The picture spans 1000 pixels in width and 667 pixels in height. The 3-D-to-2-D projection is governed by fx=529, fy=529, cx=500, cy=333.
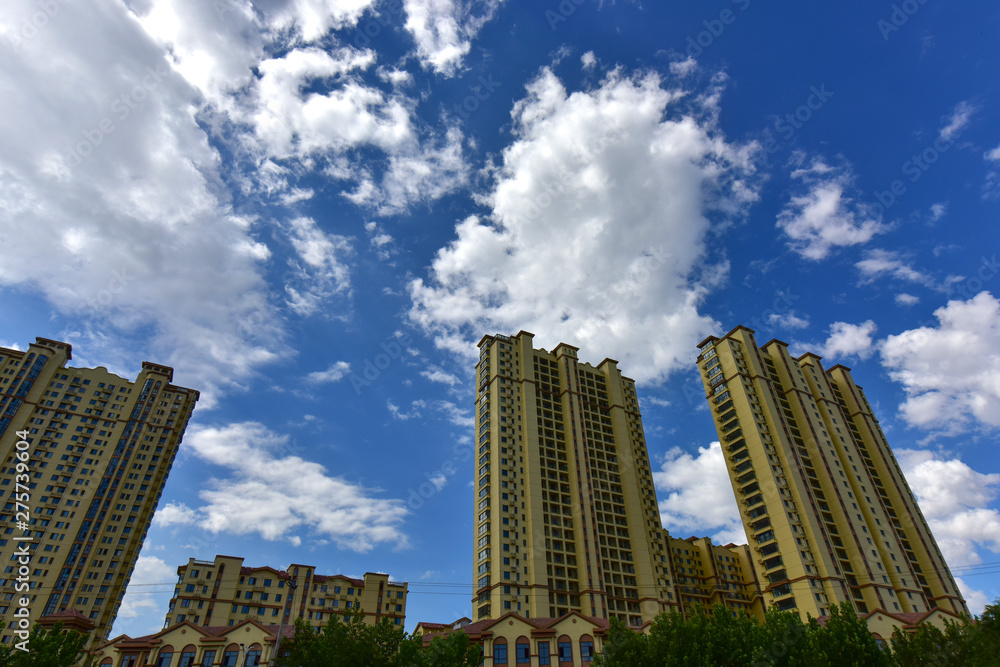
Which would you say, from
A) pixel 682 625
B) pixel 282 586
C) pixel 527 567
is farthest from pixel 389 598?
pixel 682 625

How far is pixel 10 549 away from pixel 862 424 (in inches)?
6493

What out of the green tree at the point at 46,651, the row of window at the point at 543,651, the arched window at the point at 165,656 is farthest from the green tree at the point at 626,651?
the green tree at the point at 46,651

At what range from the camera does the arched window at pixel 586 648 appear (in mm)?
51688

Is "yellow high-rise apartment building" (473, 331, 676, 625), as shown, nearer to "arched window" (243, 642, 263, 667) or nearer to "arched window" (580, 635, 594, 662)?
"arched window" (580, 635, 594, 662)

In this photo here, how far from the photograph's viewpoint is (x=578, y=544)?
92562 millimetres

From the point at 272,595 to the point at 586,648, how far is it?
62.4 m

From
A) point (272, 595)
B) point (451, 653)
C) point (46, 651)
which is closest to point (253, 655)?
point (46, 651)

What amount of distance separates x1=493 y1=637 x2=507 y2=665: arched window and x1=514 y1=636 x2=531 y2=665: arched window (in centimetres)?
107

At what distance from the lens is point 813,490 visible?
311 feet

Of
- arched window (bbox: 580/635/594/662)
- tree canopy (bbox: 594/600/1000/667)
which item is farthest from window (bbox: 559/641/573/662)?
tree canopy (bbox: 594/600/1000/667)

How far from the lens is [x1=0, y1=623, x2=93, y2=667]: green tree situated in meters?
40.7

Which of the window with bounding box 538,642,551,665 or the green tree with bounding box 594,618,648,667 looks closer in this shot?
the green tree with bounding box 594,618,648,667

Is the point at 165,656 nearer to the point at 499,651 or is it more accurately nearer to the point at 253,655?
the point at 253,655

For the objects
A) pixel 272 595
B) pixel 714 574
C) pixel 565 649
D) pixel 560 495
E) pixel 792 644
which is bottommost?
pixel 792 644
